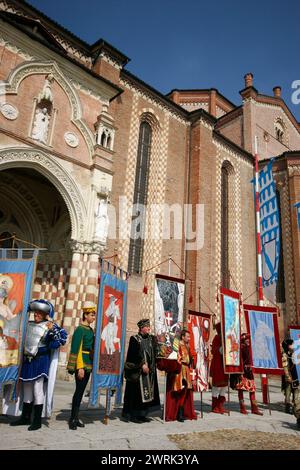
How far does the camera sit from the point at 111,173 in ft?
37.6

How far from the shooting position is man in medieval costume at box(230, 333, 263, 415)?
23.5 ft

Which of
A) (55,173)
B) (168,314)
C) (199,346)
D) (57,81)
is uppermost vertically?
(57,81)

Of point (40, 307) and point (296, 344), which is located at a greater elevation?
point (40, 307)

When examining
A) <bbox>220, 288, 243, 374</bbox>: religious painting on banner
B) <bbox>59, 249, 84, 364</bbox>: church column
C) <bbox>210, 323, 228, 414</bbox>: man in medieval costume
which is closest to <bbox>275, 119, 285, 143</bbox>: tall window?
<bbox>59, 249, 84, 364</bbox>: church column

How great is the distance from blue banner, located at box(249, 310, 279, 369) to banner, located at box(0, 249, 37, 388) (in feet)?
16.8

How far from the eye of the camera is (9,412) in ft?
15.5

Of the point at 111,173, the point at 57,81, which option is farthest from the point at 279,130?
the point at 57,81

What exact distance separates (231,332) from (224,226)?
12182 millimetres

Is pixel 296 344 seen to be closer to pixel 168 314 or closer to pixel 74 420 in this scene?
pixel 168 314

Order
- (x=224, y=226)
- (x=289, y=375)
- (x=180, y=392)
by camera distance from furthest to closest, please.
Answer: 1. (x=224, y=226)
2. (x=289, y=375)
3. (x=180, y=392)

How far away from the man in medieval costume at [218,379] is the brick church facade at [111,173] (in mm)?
4557

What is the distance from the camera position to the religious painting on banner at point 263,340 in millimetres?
7695

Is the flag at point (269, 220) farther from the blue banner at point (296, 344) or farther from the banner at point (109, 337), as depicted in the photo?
the banner at point (109, 337)

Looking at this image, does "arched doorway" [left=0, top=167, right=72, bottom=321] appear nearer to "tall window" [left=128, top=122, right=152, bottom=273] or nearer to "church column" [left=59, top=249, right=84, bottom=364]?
"church column" [left=59, top=249, right=84, bottom=364]
